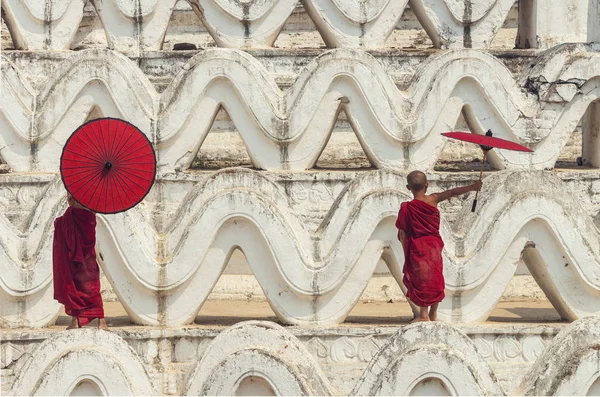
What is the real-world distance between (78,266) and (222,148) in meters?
2.44

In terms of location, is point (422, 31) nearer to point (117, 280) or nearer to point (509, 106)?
point (509, 106)

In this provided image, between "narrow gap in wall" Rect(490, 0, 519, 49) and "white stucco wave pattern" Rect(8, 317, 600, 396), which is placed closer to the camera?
"white stucco wave pattern" Rect(8, 317, 600, 396)

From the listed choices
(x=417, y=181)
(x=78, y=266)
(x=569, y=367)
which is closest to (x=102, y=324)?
(x=78, y=266)

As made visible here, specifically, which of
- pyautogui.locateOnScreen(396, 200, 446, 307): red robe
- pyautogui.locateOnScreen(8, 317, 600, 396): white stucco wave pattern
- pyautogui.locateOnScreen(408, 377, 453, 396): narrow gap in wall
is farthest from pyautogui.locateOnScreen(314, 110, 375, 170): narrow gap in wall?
pyautogui.locateOnScreen(408, 377, 453, 396): narrow gap in wall

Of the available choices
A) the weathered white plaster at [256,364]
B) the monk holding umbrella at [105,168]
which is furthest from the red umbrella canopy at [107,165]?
the weathered white plaster at [256,364]

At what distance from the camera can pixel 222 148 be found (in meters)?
12.1

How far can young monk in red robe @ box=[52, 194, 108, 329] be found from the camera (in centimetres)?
987

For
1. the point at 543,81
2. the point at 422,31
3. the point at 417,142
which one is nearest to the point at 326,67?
the point at 417,142

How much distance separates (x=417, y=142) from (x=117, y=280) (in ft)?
7.31

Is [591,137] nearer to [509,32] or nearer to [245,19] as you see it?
[509,32]

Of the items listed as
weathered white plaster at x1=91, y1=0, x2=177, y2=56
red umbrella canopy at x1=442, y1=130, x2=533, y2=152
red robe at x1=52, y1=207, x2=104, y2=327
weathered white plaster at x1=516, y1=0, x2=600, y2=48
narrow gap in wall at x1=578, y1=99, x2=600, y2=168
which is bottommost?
red robe at x1=52, y1=207, x2=104, y2=327

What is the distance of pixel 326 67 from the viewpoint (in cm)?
1130

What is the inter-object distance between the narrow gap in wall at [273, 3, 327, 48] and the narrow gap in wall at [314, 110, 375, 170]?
4.56 feet

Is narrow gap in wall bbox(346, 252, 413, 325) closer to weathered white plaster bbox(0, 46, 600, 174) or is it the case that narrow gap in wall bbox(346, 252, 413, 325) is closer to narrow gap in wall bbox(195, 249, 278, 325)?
narrow gap in wall bbox(195, 249, 278, 325)
